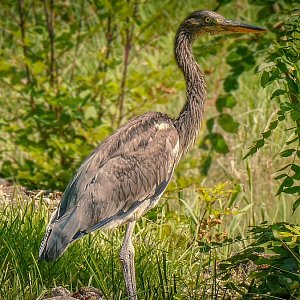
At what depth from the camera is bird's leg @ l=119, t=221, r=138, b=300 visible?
19.3 feet

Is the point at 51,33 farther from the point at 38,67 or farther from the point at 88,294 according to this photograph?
Answer: the point at 88,294

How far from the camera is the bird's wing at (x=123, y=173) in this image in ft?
20.2

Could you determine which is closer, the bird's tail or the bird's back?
the bird's tail

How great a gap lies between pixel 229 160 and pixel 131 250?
3.54 metres

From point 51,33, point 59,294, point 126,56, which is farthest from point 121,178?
point 51,33

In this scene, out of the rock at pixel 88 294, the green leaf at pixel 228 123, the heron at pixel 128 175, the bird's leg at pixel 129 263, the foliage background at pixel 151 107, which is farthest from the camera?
the green leaf at pixel 228 123

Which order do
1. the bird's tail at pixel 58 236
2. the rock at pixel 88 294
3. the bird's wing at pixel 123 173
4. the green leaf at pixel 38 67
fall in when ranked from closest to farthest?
the rock at pixel 88 294 < the bird's tail at pixel 58 236 < the bird's wing at pixel 123 173 < the green leaf at pixel 38 67

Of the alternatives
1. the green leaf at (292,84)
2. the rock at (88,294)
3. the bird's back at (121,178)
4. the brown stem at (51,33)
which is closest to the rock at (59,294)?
the rock at (88,294)

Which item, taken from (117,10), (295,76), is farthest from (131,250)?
(117,10)

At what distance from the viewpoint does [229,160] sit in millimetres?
9602

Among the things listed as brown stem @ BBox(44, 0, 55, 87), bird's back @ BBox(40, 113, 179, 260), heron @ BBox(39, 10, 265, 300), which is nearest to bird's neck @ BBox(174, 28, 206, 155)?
heron @ BBox(39, 10, 265, 300)

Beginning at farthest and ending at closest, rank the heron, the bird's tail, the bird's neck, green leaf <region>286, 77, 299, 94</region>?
the bird's neck < the heron < the bird's tail < green leaf <region>286, 77, 299, 94</region>

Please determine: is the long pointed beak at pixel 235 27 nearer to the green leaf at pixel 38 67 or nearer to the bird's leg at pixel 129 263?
the bird's leg at pixel 129 263

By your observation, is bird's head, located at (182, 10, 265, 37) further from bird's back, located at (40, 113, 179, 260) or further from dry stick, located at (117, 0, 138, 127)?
dry stick, located at (117, 0, 138, 127)
